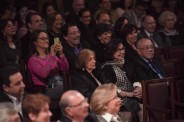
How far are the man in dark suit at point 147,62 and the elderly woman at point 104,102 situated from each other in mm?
1322

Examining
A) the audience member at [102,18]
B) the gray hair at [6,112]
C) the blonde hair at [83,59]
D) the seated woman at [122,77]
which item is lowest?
the seated woman at [122,77]

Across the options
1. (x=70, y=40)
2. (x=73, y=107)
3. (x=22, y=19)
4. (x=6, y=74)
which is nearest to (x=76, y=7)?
(x=22, y=19)

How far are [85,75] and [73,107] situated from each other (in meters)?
1.19

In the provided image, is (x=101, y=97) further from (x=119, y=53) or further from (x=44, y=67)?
(x=119, y=53)

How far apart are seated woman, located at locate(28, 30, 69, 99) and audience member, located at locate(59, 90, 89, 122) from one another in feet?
3.60

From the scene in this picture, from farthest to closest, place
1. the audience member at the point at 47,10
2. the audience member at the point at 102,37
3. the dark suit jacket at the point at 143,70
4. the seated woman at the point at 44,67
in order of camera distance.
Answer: the audience member at the point at 47,10
the audience member at the point at 102,37
the dark suit jacket at the point at 143,70
the seated woman at the point at 44,67

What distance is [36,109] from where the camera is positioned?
11.0ft

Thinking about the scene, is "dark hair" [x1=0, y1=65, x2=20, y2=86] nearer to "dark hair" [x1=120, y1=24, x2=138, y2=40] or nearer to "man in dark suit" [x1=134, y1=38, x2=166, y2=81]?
"man in dark suit" [x1=134, y1=38, x2=166, y2=81]

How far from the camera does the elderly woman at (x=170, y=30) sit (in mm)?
6617

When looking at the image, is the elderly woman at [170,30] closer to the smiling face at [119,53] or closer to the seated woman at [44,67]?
the smiling face at [119,53]

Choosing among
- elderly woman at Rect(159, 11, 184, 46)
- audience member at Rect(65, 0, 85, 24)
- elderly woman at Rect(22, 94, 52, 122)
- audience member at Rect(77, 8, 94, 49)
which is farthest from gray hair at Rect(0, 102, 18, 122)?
elderly woman at Rect(159, 11, 184, 46)

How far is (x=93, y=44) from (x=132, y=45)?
0.42 m

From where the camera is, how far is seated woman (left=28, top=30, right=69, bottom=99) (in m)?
4.69

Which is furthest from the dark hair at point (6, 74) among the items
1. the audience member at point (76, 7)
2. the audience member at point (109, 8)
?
the audience member at point (109, 8)
